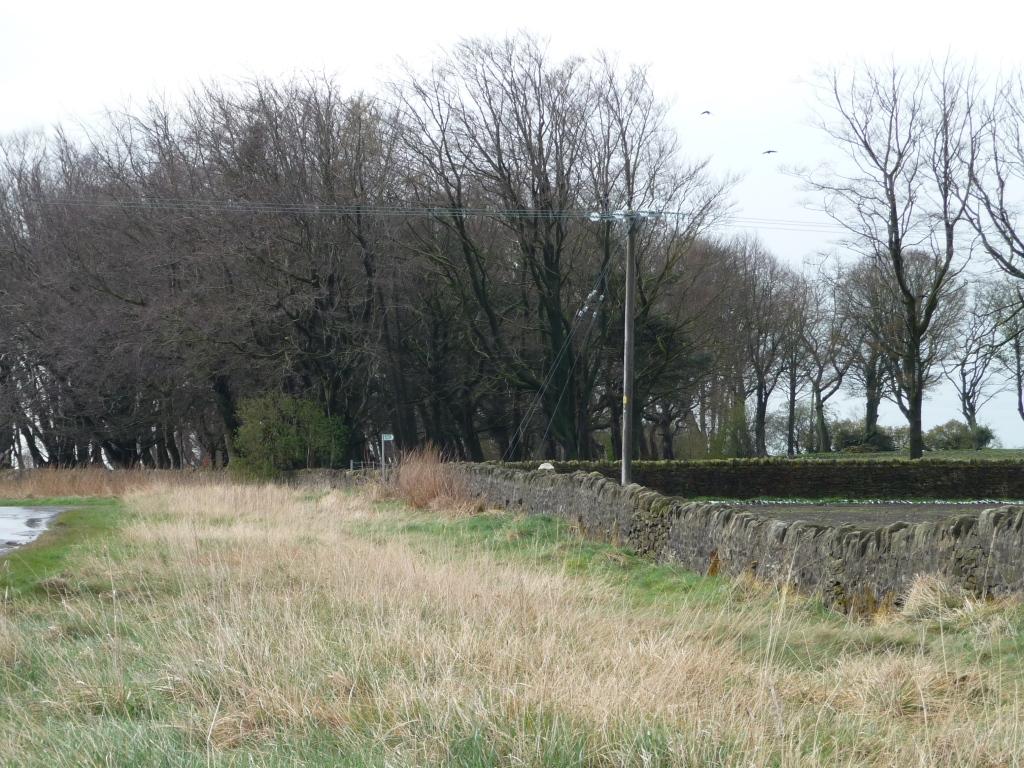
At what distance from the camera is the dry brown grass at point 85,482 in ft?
111

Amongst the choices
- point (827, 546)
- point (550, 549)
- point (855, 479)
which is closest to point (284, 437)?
point (855, 479)

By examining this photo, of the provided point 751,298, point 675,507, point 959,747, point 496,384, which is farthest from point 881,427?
point 959,747

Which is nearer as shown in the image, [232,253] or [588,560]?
[588,560]

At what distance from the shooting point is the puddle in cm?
1681

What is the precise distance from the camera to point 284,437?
38.2 metres

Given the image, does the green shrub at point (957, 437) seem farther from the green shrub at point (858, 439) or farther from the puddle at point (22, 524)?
the puddle at point (22, 524)

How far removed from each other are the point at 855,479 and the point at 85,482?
23228 mm

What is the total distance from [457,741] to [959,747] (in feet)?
6.96

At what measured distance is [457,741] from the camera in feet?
15.5

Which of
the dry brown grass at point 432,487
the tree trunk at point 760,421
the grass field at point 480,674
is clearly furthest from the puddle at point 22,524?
the tree trunk at point 760,421

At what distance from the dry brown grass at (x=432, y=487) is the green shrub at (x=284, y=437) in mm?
14605

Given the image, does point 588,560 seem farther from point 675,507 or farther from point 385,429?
point 385,429

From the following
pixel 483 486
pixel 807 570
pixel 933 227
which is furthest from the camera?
pixel 933 227

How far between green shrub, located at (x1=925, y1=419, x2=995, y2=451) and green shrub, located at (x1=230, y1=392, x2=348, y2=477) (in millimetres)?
33138
